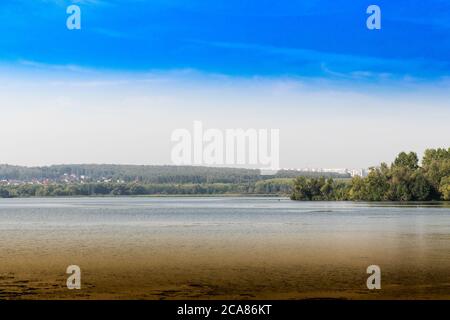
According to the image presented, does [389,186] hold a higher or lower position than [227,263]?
higher

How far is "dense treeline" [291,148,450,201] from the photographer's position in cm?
12688

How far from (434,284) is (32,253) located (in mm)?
20791

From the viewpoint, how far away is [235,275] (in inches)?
1105

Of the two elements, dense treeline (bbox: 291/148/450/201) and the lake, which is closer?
the lake

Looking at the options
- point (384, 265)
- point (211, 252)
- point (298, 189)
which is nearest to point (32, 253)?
point (211, 252)

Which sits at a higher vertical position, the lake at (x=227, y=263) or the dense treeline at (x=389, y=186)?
the dense treeline at (x=389, y=186)

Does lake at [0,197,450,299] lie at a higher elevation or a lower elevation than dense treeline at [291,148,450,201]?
lower

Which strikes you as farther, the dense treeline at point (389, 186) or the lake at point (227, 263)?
the dense treeline at point (389, 186)

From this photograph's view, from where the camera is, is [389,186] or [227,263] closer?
[227,263]

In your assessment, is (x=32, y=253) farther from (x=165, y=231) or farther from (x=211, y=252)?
(x=165, y=231)

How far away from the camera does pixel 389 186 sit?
130 metres

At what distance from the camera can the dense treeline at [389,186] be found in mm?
126875
